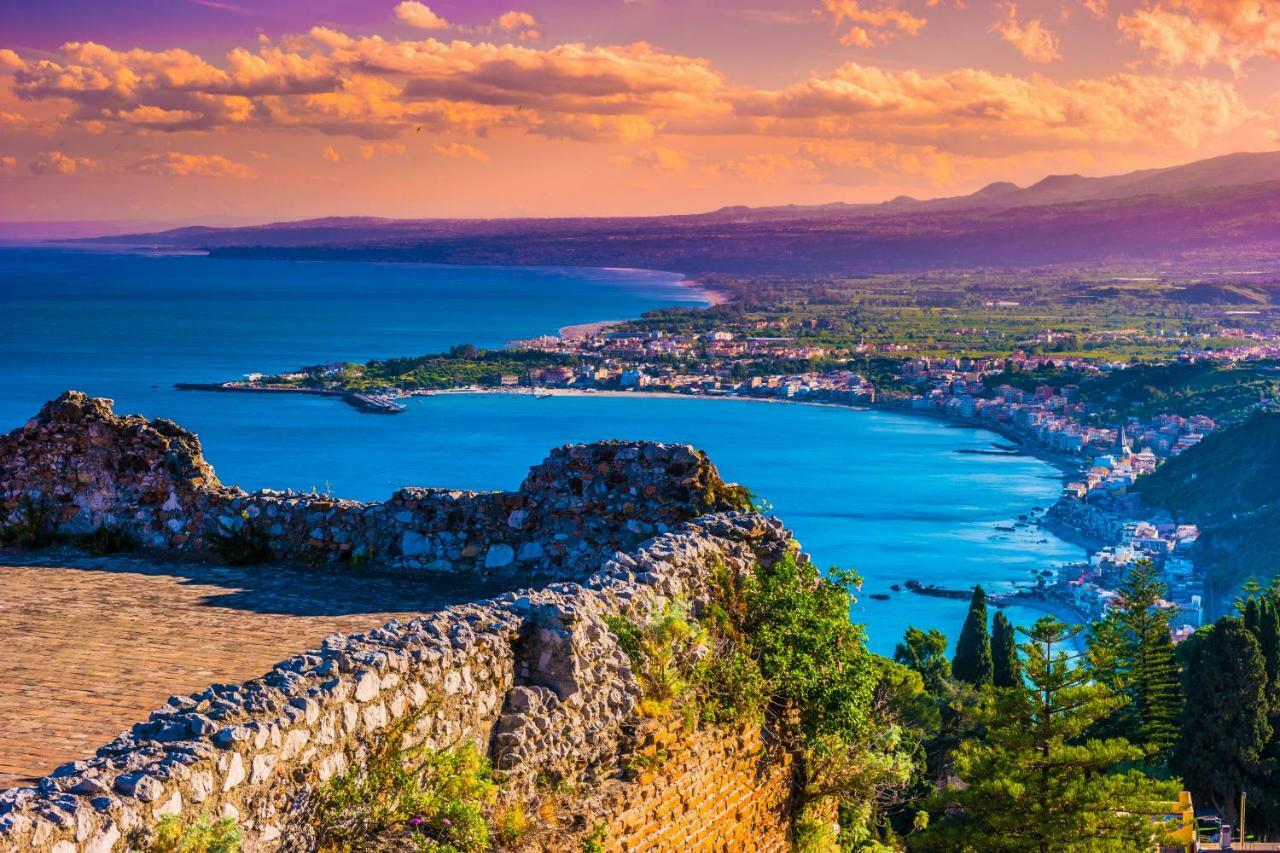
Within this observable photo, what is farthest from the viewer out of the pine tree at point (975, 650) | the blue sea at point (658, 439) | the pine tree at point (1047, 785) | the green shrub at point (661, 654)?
the blue sea at point (658, 439)

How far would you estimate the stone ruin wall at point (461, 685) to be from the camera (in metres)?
4.33

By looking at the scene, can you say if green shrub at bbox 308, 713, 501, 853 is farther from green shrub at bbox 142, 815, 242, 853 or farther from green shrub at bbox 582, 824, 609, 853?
green shrub at bbox 582, 824, 609, 853

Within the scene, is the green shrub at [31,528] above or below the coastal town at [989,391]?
above

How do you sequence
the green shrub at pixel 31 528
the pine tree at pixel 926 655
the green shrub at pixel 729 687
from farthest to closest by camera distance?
1. the pine tree at pixel 926 655
2. the green shrub at pixel 31 528
3. the green shrub at pixel 729 687

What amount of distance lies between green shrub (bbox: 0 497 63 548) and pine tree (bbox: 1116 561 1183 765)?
2733 centimetres

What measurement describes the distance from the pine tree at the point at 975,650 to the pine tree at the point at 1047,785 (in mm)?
22224

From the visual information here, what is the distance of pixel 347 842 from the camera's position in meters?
4.76

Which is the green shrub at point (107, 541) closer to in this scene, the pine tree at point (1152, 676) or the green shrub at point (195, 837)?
the green shrub at point (195, 837)

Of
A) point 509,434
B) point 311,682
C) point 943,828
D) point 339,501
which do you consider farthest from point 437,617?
point 509,434

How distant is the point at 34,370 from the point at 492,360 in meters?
46.8

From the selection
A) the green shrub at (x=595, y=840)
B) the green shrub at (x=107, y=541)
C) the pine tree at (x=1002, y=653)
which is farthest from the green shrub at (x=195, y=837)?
the pine tree at (x=1002, y=653)

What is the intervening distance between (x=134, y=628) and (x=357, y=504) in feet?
6.91

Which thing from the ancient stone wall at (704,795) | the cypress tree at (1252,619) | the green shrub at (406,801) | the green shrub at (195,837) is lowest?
the cypress tree at (1252,619)

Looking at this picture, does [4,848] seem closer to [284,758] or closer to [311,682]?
[284,758]
